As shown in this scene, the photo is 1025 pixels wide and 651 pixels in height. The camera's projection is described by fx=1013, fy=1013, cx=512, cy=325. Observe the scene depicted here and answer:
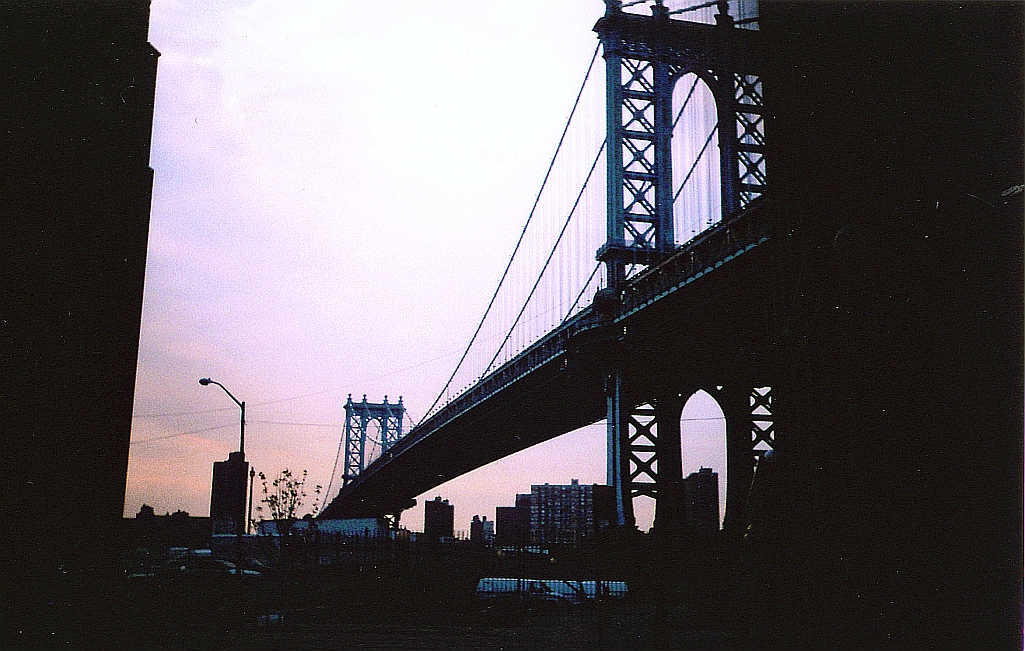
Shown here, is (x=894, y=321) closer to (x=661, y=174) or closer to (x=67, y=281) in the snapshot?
(x=67, y=281)

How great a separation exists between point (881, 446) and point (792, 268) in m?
3.17

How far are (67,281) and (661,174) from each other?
3327 centimetres

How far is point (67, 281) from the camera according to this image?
537 inches

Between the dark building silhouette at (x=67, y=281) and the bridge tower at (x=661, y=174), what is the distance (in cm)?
2835

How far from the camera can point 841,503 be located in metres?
13.7

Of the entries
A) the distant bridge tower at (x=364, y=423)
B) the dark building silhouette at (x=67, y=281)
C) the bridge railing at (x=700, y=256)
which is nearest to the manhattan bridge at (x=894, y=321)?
the dark building silhouette at (x=67, y=281)

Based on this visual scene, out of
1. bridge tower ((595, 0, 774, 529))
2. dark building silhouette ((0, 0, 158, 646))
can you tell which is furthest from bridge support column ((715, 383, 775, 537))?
dark building silhouette ((0, 0, 158, 646))

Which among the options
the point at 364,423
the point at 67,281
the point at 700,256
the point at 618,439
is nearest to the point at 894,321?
the point at 67,281

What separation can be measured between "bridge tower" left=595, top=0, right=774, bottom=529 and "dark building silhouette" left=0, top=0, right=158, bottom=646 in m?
28.4

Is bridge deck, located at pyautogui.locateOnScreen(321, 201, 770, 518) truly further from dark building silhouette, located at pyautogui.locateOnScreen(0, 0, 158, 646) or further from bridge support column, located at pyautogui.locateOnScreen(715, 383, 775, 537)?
dark building silhouette, located at pyautogui.locateOnScreen(0, 0, 158, 646)

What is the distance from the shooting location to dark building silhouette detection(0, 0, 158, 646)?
41.7 feet

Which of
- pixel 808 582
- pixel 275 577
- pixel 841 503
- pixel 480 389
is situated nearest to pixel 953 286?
pixel 841 503

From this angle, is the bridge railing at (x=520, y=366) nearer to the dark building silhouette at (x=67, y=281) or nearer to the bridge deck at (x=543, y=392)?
the bridge deck at (x=543, y=392)

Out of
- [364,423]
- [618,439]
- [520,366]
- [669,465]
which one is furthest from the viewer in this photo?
[364,423]
